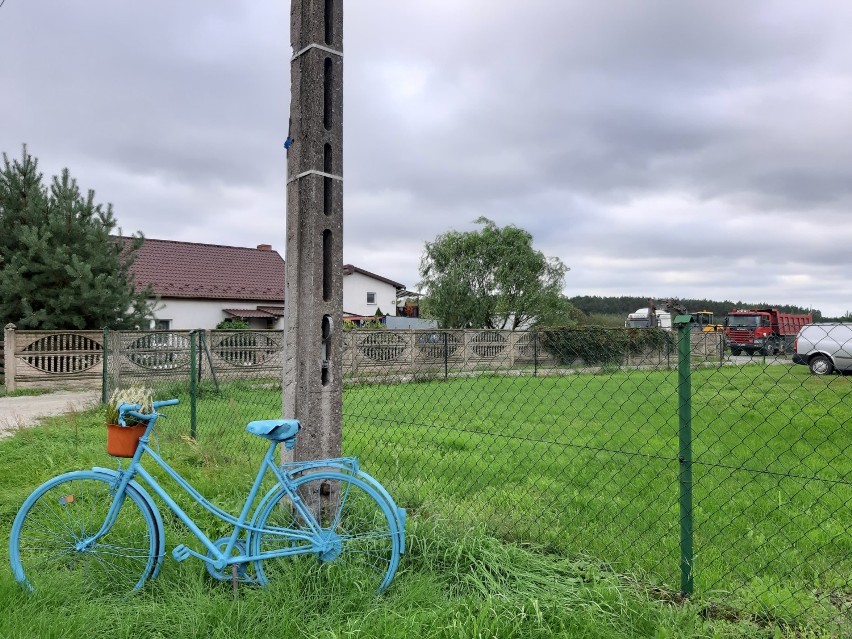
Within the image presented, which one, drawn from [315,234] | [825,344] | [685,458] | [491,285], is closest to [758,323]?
[491,285]

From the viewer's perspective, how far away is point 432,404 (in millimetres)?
10062

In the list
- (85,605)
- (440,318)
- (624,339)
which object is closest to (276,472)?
(85,605)

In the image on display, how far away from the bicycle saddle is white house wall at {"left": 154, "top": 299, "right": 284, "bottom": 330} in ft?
90.6

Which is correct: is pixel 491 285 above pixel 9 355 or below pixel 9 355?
above

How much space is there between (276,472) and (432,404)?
7.08 meters

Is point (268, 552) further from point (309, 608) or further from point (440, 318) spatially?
point (440, 318)

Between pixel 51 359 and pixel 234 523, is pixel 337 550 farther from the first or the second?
pixel 51 359

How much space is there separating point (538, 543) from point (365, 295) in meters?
37.8

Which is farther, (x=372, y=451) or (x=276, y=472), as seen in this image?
(x=372, y=451)

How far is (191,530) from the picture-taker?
10.7 ft

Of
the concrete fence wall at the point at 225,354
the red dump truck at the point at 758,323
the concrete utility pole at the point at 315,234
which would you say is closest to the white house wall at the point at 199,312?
the concrete fence wall at the point at 225,354

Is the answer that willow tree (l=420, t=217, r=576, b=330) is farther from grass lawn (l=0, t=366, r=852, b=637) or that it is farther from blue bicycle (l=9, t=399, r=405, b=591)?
blue bicycle (l=9, t=399, r=405, b=591)

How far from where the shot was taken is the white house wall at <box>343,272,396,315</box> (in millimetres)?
40062

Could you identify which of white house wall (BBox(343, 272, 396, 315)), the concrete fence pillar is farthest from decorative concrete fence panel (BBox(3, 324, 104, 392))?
white house wall (BBox(343, 272, 396, 315))
